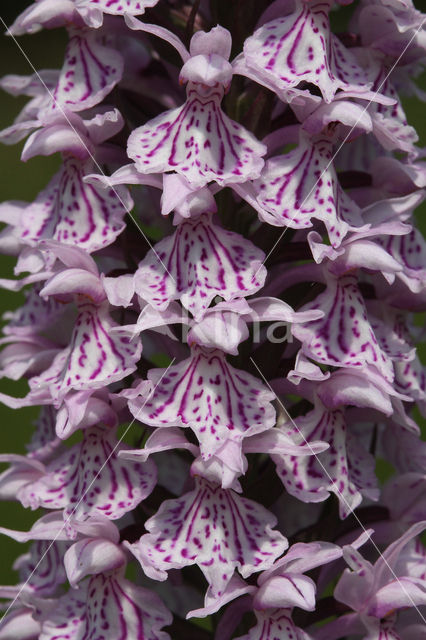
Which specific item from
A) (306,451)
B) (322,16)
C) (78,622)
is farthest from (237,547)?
(322,16)

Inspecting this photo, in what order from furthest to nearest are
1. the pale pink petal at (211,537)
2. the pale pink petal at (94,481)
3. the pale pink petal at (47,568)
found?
the pale pink petal at (47,568) → the pale pink petal at (94,481) → the pale pink petal at (211,537)

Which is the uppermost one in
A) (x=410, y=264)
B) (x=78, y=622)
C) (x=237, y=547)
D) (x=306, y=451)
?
(x=410, y=264)

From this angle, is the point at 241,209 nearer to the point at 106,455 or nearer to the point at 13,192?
the point at 106,455

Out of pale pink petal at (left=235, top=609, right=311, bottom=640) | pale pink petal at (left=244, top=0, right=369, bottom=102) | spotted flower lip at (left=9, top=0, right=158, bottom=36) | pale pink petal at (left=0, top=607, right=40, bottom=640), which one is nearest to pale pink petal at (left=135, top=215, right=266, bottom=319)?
pale pink petal at (left=244, top=0, right=369, bottom=102)

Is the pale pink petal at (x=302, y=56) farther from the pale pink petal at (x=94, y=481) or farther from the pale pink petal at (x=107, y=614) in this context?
the pale pink petal at (x=107, y=614)

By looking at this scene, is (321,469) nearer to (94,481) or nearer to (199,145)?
(94,481)

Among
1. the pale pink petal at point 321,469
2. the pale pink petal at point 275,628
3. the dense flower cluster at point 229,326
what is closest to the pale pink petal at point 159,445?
the dense flower cluster at point 229,326

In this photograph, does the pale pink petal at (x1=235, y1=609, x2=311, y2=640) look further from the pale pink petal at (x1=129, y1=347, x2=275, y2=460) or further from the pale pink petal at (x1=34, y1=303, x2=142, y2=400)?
the pale pink petal at (x1=34, y1=303, x2=142, y2=400)
